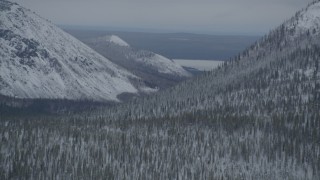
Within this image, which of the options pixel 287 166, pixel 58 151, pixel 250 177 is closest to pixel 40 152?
pixel 58 151

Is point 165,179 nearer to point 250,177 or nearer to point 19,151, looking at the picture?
point 250,177

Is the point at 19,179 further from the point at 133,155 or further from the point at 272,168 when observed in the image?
the point at 272,168

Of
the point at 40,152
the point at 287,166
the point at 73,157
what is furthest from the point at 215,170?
the point at 40,152

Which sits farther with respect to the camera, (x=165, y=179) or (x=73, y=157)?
(x=73, y=157)

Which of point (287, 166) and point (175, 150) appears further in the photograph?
point (175, 150)

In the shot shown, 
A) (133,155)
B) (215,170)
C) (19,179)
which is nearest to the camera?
(19,179)

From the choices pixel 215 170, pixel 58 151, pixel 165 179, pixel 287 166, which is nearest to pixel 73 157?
pixel 58 151

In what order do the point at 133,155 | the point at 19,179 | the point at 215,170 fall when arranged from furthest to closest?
1. the point at 133,155
2. the point at 215,170
3. the point at 19,179
